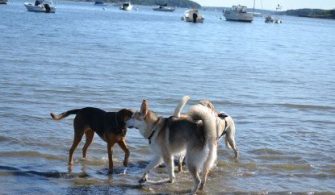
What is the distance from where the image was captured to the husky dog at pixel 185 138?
869cm

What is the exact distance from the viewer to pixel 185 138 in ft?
29.0

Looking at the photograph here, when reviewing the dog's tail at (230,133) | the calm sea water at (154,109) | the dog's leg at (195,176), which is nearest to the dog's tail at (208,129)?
the dog's leg at (195,176)

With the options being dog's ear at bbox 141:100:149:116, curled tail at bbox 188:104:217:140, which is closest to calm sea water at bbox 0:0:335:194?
curled tail at bbox 188:104:217:140

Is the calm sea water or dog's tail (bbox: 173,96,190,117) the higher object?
dog's tail (bbox: 173,96,190,117)

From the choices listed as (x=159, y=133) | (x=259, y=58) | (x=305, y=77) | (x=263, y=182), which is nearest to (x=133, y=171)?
(x=159, y=133)

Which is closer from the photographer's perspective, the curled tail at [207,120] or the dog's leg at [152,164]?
the curled tail at [207,120]

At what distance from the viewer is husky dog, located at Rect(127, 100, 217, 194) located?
869 centimetres

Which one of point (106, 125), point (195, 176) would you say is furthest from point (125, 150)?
point (195, 176)

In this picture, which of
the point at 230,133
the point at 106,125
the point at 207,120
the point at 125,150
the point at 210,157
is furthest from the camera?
the point at 230,133

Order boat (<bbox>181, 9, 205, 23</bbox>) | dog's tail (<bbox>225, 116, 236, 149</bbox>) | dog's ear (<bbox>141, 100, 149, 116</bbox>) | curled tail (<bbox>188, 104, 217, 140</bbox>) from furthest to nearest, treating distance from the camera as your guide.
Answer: boat (<bbox>181, 9, 205, 23</bbox>)
dog's tail (<bbox>225, 116, 236, 149</bbox>)
dog's ear (<bbox>141, 100, 149, 116</bbox>)
curled tail (<bbox>188, 104, 217, 140</bbox>)

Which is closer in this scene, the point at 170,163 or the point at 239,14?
the point at 170,163

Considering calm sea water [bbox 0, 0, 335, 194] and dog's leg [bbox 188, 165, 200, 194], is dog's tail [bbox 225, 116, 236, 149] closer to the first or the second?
calm sea water [bbox 0, 0, 335, 194]

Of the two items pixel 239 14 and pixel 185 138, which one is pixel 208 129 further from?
pixel 239 14

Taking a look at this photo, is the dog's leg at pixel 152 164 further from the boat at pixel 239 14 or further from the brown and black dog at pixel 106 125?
the boat at pixel 239 14
